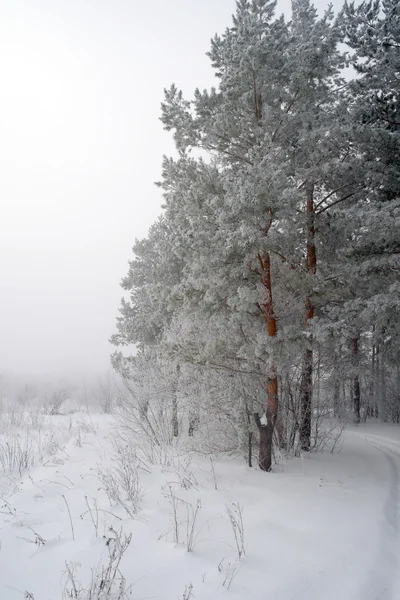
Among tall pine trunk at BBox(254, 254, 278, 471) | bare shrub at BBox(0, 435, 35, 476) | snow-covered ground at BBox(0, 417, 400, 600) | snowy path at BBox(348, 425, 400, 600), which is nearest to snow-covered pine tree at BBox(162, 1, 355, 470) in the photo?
tall pine trunk at BBox(254, 254, 278, 471)

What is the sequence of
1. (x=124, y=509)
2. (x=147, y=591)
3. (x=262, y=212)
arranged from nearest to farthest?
(x=147, y=591), (x=124, y=509), (x=262, y=212)

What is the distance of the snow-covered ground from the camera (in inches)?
138

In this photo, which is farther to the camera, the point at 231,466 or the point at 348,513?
the point at 231,466

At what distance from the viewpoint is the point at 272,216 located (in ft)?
22.6

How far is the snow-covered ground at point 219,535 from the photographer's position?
3498mm

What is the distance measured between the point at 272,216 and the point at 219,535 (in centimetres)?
562

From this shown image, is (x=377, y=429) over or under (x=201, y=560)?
under

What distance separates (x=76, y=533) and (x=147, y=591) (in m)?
1.67

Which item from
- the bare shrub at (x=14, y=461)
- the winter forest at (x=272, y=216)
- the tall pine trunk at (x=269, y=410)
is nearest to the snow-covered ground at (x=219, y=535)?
the tall pine trunk at (x=269, y=410)

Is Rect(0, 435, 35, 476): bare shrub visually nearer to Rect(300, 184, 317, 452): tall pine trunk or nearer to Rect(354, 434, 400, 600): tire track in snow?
Rect(300, 184, 317, 452): tall pine trunk

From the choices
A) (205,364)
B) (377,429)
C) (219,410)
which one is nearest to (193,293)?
(205,364)

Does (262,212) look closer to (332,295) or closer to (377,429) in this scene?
(332,295)

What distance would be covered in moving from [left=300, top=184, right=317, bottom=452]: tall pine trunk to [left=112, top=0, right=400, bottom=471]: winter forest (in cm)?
5

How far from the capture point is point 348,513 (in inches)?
213
